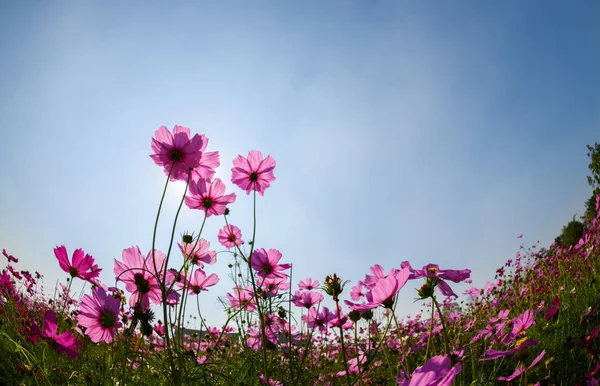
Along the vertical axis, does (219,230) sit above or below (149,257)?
above

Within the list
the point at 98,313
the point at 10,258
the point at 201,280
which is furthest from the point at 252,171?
the point at 10,258

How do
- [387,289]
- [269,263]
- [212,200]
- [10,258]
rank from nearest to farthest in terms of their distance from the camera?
1. [387,289]
2. [212,200]
3. [269,263]
4. [10,258]

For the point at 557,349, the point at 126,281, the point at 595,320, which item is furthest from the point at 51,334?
the point at 595,320

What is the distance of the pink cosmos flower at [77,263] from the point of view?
3.56 feet

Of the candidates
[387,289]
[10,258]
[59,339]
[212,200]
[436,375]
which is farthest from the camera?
[10,258]

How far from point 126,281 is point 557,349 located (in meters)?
2.06

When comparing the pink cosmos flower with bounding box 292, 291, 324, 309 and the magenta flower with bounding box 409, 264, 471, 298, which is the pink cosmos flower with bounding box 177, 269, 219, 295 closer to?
the pink cosmos flower with bounding box 292, 291, 324, 309

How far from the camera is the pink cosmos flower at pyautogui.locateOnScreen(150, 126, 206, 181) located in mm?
1106

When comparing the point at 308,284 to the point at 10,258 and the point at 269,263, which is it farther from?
the point at 10,258

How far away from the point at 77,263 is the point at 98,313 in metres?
0.21

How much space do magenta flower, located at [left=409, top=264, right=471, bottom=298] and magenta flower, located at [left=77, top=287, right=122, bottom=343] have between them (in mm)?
756

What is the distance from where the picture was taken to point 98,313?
0.97 metres

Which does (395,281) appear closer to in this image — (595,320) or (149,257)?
(149,257)

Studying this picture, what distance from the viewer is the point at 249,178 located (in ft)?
4.99
